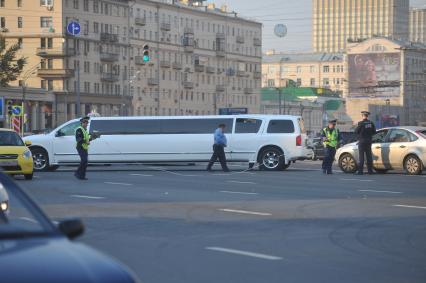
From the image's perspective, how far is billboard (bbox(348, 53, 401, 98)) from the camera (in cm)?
16625

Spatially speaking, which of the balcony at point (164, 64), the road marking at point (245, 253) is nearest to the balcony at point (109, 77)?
the balcony at point (164, 64)

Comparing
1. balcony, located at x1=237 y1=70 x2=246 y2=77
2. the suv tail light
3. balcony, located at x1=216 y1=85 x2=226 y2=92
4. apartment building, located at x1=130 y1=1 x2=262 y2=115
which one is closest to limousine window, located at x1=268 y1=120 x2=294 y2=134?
the suv tail light

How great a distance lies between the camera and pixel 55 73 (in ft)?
362

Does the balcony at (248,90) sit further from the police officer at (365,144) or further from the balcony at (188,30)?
the police officer at (365,144)

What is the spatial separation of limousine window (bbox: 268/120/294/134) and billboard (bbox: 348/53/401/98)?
128m

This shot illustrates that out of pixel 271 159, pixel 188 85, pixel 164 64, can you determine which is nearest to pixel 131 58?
pixel 164 64

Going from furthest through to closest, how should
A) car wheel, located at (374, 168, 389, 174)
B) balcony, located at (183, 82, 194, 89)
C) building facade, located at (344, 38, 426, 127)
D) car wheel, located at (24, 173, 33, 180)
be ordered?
building facade, located at (344, 38, 426, 127) → balcony, located at (183, 82, 194, 89) → car wheel, located at (374, 168, 389, 174) → car wheel, located at (24, 173, 33, 180)

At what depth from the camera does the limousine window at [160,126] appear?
120ft

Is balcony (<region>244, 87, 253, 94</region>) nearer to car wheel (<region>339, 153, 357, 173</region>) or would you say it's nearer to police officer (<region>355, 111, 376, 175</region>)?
car wheel (<region>339, 153, 357, 173</region>)

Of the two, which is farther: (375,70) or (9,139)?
(375,70)

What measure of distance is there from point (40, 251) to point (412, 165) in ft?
Result: 87.2

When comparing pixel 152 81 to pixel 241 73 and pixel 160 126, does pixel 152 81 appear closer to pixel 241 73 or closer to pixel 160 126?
pixel 241 73

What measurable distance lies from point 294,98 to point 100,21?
57779 mm

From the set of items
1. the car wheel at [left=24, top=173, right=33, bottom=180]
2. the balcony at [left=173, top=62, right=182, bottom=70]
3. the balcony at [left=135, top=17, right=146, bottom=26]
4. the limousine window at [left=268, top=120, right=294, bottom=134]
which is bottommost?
the car wheel at [left=24, top=173, right=33, bottom=180]
